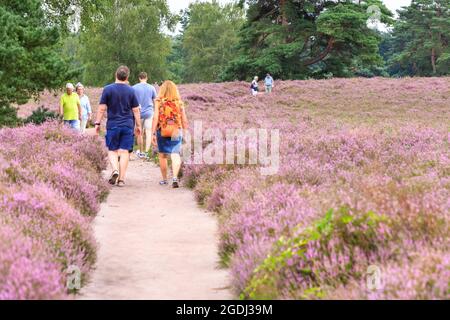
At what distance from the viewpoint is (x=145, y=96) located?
1498 cm

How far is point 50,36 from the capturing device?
1692cm

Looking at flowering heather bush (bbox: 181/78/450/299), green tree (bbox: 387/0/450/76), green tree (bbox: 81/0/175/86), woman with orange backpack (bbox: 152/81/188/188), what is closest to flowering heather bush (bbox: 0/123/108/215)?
woman with orange backpack (bbox: 152/81/188/188)

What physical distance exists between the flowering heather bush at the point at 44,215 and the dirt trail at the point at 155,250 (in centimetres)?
28

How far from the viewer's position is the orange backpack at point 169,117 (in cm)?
1117

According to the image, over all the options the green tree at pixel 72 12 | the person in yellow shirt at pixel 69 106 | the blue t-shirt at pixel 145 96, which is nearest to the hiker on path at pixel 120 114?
the blue t-shirt at pixel 145 96

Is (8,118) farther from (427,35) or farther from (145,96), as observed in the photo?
(427,35)

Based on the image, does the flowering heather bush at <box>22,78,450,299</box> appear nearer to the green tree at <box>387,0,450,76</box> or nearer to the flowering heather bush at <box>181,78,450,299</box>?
the flowering heather bush at <box>181,78,450,299</box>

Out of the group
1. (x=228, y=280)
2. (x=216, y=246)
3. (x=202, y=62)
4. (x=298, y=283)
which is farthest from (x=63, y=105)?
(x=202, y=62)

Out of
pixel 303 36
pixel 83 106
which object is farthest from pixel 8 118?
pixel 303 36

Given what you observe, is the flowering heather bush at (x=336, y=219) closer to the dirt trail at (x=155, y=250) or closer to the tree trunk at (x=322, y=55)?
the dirt trail at (x=155, y=250)

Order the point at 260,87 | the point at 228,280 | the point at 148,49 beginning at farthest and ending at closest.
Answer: the point at 148,49, the point at 260,87, the point at 228,280

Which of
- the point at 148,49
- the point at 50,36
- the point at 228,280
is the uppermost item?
the point at 148,49

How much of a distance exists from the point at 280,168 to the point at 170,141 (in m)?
2.89
